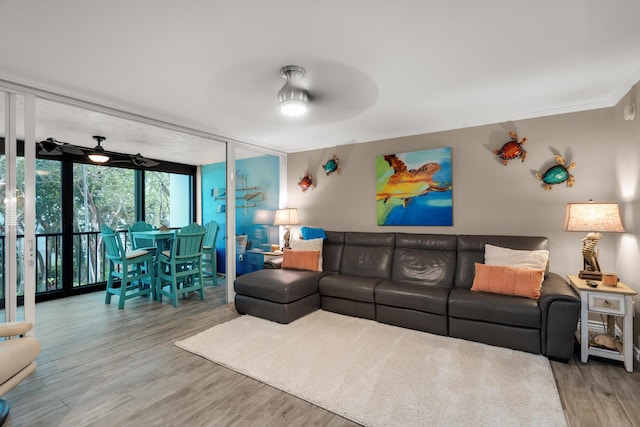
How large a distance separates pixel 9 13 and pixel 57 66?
67cm

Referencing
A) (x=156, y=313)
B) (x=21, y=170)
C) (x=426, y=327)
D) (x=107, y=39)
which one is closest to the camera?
(x=107, y=39)

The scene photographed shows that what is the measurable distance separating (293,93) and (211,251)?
146 inches

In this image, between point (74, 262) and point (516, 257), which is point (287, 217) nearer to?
point (516, 257)

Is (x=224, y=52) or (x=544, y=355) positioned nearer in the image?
(x=224, y=52)

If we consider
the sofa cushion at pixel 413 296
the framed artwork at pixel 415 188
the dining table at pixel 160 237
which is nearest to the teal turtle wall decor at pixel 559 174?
the framed artwork at pixel 415 188

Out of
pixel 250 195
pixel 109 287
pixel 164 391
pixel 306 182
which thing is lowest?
pixel 164 391

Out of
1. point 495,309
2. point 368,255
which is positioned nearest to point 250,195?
point 368,255

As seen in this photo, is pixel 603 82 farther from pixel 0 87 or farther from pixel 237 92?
pixel 0 87

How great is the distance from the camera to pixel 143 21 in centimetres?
181

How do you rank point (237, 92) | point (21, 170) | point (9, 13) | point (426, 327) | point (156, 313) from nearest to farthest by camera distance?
point (9, 13) → point (21, 170) → point (237, 92) → point (426, 327) → point (156, 313)

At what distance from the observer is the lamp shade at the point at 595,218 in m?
2.63

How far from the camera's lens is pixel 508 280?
115 inches

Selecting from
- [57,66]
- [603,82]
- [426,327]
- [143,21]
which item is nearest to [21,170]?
[57,66]

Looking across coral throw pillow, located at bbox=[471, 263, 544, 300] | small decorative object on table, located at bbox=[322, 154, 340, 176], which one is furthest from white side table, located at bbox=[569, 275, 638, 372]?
small decorative object on table, located at bbox=[322, 154, 340, 176]
